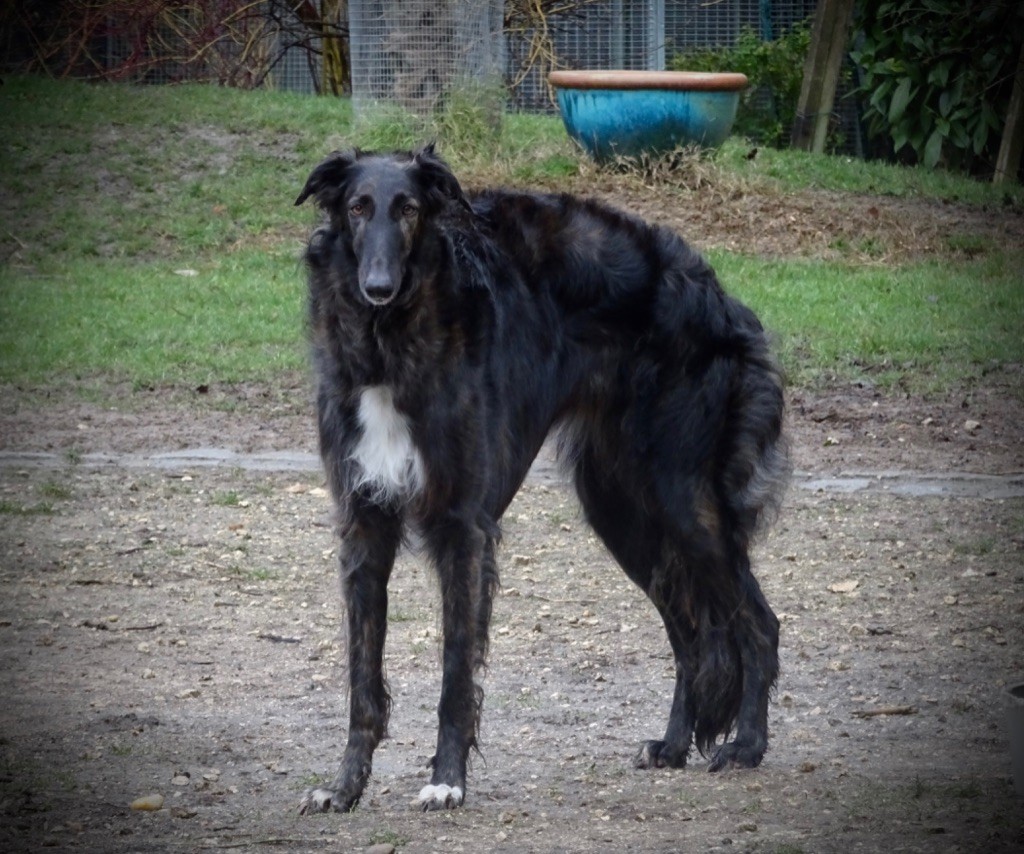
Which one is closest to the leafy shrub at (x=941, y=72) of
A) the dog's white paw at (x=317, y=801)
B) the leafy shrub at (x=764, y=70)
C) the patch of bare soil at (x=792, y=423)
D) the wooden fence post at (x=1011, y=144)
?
the wooden fence post at (x=1011, y=144)

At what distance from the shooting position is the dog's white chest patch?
13.6ft

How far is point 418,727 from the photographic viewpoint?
16.1 feet

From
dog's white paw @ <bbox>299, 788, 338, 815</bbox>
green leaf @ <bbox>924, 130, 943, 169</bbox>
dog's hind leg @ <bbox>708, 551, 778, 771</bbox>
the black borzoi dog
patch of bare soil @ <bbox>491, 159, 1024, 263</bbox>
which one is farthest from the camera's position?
green leaf @ <bbox>924, 130, 943, 169</bbox>

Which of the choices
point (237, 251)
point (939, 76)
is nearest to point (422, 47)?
point (237, 251)

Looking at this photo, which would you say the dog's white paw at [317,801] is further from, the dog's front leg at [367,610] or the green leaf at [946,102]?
the green leaf at [946,102]

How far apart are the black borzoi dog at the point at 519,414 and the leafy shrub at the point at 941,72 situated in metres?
10.6

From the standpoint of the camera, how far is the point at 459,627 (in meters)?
4.23

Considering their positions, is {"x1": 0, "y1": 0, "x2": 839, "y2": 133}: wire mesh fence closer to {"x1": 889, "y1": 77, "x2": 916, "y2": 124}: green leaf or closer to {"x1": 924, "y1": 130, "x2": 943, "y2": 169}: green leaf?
{"x1": 889, "y1": 77, "x2": 916, "y2": 124}: green leaf

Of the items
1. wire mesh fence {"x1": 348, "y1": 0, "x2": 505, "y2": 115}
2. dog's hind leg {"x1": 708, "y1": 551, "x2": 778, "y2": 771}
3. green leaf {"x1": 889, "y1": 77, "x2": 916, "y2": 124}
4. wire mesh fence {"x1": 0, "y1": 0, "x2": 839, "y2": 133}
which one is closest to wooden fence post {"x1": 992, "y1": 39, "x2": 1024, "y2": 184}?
green leaf {"x1": 889, "y1": 77, "x2": 916, "y2": 124}

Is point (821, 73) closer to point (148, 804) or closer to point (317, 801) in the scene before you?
point (317, 801)

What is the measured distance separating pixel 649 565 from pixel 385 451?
3.75ft

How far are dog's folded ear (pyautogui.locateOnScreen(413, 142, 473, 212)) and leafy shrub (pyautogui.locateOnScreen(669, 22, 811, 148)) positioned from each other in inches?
502

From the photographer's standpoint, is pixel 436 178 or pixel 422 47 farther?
pixel 422 47

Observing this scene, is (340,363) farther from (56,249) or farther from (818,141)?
(818,141)
